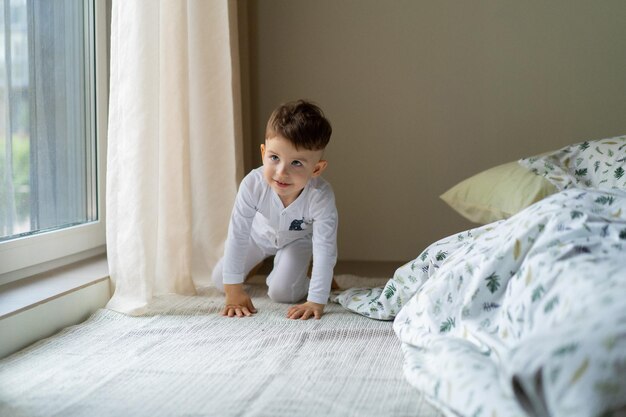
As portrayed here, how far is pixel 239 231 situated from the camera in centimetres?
210

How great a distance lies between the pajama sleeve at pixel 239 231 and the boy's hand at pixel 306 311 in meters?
0.20

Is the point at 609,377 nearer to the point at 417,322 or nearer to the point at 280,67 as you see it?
the point at 417,322

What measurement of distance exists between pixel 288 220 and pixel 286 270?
0.17 metres

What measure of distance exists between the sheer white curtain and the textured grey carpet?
19 centimetres

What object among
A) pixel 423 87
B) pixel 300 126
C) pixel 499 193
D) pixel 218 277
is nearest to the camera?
pixel 300 126

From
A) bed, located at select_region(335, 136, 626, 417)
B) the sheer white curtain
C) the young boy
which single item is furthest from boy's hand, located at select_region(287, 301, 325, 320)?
the sheer white curtain

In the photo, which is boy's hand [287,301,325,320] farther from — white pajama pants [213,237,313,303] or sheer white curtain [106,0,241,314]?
sheer white curtain [106,0,241,314]

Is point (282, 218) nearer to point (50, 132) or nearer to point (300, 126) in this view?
point (300, 126)

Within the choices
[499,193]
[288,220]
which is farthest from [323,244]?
[499,193]

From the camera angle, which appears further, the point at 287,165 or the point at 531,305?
the point at 287,165

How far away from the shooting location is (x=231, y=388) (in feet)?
4.55

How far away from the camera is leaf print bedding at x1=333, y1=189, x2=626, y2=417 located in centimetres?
102

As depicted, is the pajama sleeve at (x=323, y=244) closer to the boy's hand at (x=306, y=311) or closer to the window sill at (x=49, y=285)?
the boy's hand at (x=306, y=311)

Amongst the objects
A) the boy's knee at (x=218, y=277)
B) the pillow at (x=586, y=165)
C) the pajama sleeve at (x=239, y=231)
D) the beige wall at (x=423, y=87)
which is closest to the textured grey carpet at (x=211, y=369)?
the pajama sleeve at (x=239, y=231)
